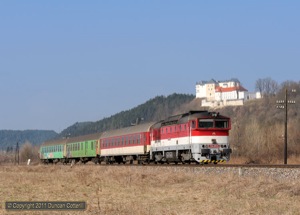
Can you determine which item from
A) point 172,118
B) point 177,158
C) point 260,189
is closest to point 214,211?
point 260,189

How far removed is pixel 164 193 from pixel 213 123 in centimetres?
1795

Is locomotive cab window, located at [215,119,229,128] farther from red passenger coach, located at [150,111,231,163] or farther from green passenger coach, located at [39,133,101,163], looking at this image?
green passenger coach, located at [39,133,101,163]

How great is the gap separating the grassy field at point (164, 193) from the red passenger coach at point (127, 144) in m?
20.7

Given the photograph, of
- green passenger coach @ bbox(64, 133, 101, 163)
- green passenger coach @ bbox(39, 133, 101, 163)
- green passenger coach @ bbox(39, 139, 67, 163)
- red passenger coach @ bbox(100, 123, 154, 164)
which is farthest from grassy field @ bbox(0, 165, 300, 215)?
green passenger coach @ bbox(39, 139, 67, 163)

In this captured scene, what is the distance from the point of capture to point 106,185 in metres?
29.2

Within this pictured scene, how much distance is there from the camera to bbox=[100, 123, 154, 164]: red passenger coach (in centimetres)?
5397

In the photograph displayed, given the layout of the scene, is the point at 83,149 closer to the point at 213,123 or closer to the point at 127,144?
the point at 127,144

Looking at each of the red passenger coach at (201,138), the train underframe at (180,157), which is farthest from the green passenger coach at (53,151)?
the red passenger coach at (201,138)

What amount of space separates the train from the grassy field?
32.1 ft

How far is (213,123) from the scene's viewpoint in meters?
42.4

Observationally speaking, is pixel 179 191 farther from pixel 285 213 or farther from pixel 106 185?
pixel 285 213

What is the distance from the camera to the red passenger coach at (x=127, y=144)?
53966mm

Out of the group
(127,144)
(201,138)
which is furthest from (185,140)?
(127,144)

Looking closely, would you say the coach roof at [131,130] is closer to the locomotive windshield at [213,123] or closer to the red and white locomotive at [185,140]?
the red and white locomotive at [185,140]
